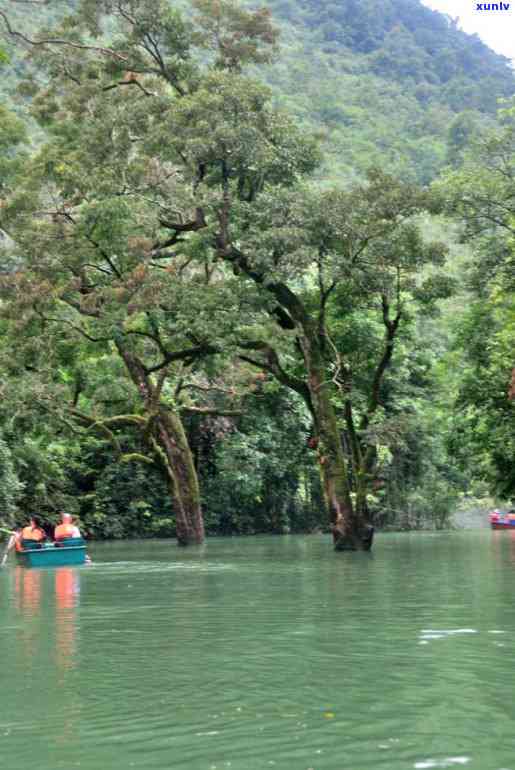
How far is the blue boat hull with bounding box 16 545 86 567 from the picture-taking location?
31.3m

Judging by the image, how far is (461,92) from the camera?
14350 cm

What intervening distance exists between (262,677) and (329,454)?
2144 cm

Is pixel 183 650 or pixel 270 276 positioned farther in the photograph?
pixel 270 276

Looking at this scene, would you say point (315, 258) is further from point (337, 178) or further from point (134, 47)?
point (337, 178)

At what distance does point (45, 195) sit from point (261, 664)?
27405 mm

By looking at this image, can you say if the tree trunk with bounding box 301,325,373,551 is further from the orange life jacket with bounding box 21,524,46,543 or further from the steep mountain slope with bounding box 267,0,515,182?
the steep mountain slope with bounding box 267,0,515,182

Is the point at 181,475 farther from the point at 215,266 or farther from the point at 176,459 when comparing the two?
the point at 215,266

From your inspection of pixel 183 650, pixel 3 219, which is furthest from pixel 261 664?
pixel 3 219

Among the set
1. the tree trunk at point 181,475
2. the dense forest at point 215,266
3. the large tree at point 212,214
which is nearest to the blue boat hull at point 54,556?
the dense forest at point 215,266

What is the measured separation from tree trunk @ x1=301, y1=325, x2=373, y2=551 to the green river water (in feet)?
32.5

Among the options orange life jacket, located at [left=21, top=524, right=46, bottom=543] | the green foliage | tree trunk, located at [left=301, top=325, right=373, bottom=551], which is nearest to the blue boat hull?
orange life jacket, located at [left=21, top=524, right=46, bottom=543]

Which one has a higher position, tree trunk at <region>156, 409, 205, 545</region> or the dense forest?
the dense forest

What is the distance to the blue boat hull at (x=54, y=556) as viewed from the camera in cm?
3133

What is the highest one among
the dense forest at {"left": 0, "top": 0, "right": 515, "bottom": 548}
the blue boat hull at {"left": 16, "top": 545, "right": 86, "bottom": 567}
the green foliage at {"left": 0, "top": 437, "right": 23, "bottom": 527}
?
the dense forest at {"left": 0, "top": 0, "right": 515, "bottom": 548}
